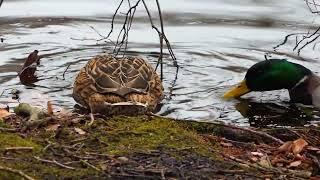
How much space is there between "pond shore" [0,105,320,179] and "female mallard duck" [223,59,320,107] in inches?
122

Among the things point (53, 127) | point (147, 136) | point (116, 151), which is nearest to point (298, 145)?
point (147, 136)

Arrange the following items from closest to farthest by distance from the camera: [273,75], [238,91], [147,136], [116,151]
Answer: [116,151], [147,136], [238,91], [273,75]

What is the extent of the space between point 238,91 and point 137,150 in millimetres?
4002

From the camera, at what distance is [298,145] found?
5.10m

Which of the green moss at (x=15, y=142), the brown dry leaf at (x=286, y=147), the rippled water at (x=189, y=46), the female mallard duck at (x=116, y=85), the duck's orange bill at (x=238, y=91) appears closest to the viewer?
the green moss at (x=15, y=142)

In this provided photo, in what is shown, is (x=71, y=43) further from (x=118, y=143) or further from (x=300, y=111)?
(x=118, y=143)

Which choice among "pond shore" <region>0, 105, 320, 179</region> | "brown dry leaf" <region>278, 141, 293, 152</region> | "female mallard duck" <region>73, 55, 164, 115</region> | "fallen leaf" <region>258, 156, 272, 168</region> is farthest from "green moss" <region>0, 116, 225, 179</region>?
"female mallard duck" <region>73, 55, 164, 115</region>

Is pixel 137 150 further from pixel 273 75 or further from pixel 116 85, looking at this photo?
pixel 273 75

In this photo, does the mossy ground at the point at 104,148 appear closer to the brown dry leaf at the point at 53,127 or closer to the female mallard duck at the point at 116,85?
the brown dry leaf at the point at 53,127

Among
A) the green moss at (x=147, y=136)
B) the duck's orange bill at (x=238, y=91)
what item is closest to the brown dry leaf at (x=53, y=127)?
the green moss at (x=147, y=136)

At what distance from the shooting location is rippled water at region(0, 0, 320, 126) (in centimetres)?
790

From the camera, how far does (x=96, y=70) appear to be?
816cm

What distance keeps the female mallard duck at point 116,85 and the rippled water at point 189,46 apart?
0.17m

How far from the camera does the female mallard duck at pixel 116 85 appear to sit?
296 inches
